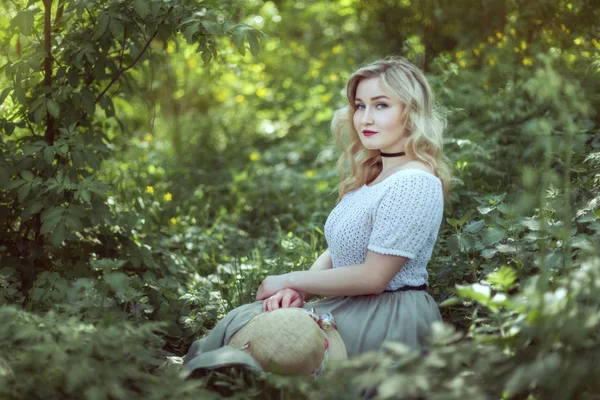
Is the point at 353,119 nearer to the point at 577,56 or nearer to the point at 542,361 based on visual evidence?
the point at 542,361

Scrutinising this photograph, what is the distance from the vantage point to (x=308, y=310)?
2.35 metres

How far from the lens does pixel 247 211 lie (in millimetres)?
4895

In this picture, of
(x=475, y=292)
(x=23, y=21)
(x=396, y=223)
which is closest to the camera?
(x=475, y=292)

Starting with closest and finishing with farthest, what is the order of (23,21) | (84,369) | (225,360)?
(84,369), (225,360), (23,21)

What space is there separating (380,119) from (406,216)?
1.57 ft

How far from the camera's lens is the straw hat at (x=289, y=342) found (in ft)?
6.90

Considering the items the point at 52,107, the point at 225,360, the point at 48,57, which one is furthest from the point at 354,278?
the point at 48,57

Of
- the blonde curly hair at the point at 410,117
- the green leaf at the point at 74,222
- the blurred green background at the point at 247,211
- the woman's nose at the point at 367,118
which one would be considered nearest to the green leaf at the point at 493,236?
the blurred green background at the point at 247,211

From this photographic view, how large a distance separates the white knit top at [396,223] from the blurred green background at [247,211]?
0.96ft

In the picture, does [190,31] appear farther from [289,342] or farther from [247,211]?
[247,211]

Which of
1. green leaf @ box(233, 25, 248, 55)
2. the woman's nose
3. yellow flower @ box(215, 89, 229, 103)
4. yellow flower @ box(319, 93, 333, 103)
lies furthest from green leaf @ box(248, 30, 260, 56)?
yellow flower @ box(215, 89, 229, 103)

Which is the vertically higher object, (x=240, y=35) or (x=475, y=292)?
(x=240, y=35)

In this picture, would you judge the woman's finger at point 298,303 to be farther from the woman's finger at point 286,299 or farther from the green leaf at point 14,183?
the green leaf at point 14,183

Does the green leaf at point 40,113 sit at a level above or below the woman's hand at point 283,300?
above
